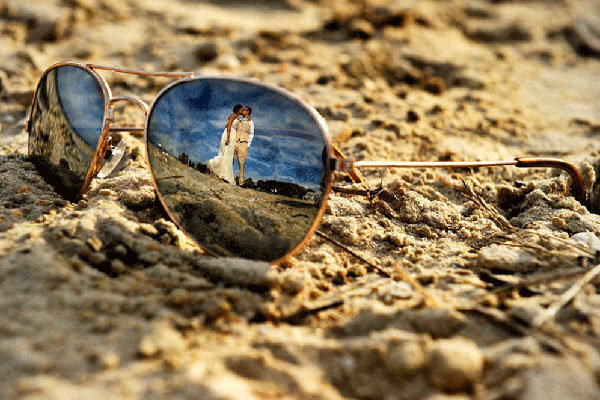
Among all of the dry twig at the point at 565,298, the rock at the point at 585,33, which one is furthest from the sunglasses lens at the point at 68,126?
the rock at the point at 585,33

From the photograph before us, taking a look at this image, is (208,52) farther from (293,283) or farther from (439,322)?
(439,322)

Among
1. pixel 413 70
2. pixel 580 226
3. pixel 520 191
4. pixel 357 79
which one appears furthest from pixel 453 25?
pixel 580 226

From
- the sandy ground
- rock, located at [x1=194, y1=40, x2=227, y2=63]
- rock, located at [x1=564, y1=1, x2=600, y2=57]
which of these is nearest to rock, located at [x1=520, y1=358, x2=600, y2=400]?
the sandy ground

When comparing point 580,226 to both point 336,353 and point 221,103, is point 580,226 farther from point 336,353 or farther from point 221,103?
point 221,103

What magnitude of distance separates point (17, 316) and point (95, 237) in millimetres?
412

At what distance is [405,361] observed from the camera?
1124 millimetres

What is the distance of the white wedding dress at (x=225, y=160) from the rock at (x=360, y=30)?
2.84 m

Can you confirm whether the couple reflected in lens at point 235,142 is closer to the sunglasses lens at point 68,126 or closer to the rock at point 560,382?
the sunglasses lens at point 68,126

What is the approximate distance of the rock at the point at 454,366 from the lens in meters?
1.08

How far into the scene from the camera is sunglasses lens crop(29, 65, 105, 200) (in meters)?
1.97

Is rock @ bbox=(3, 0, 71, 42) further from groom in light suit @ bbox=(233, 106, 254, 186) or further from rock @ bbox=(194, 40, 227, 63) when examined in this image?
groom in light suit @ bbox=(233, 106, 254, 186)

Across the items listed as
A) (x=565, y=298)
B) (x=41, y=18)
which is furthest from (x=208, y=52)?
(x=565, y=298)

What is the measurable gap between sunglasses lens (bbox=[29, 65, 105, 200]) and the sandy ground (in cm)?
10

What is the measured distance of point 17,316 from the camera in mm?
1191
